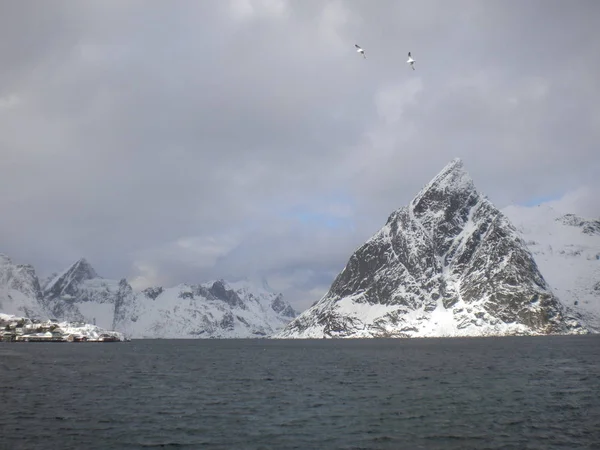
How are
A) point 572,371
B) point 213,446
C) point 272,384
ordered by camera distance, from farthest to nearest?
1. point 572,371
2. point 272,384
3. point 213,446

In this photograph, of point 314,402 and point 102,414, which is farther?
point 314,402

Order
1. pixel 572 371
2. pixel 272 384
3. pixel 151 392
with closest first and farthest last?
pixel 151 392 < pixel 272 384 < pixel 572 371

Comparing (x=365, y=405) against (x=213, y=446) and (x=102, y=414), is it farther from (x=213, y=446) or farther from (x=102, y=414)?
(x=102, y=414)

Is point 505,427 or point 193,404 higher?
point 193,404

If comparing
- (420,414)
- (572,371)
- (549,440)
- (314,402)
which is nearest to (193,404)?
(314,402)

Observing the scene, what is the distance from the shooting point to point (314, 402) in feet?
217

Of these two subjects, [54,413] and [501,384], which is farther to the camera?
[501,384]

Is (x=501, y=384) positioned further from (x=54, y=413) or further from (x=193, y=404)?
(x=54, y=413)

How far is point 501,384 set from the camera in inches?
3172

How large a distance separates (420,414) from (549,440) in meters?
15.0

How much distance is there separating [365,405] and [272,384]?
2777 cm

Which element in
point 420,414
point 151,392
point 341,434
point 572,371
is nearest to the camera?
point 341,434

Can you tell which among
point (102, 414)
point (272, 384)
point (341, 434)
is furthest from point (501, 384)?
point (102, 414)

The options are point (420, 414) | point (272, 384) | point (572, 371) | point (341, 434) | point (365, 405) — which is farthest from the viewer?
point (572, 371)
